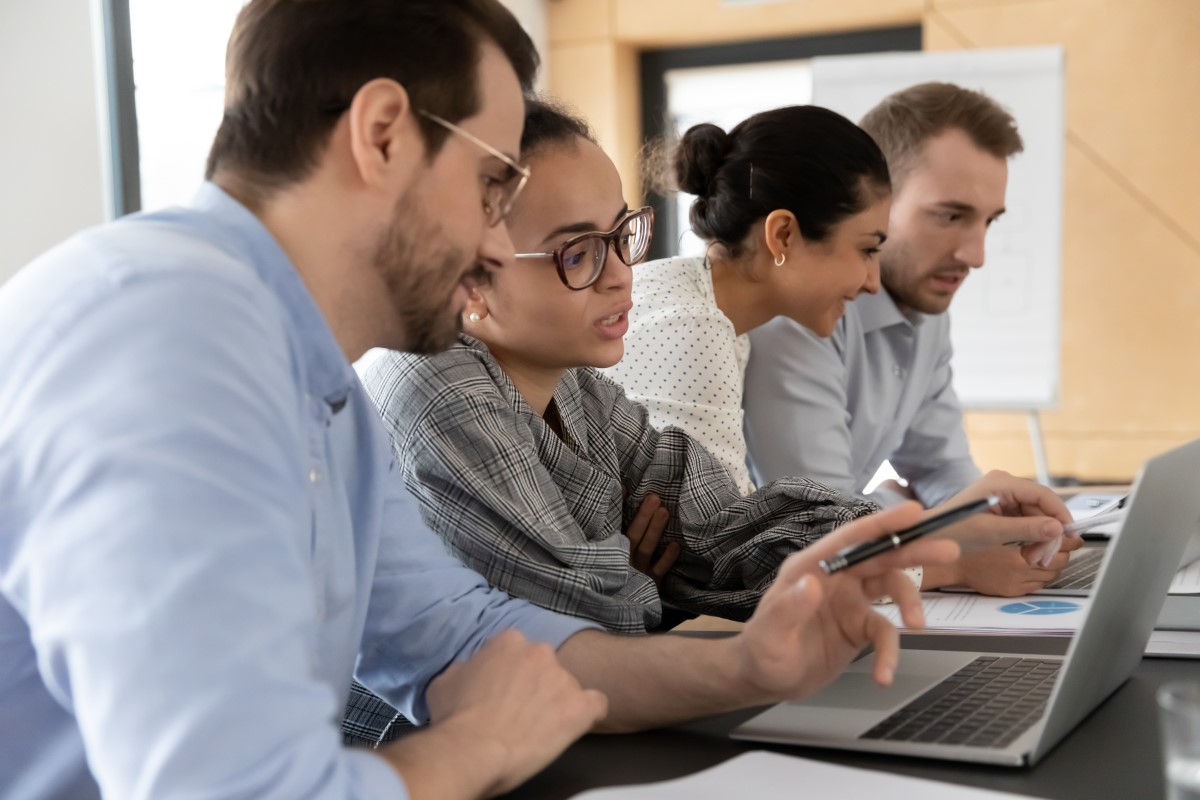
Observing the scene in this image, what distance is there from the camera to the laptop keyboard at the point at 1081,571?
4.97ft

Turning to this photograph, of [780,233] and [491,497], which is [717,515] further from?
[780,233]

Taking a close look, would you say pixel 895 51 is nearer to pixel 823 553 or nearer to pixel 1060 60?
pixel 1060 60

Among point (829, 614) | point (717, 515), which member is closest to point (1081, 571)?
point (717, 515)

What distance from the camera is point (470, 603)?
1.12m

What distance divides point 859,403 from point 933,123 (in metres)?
0.62

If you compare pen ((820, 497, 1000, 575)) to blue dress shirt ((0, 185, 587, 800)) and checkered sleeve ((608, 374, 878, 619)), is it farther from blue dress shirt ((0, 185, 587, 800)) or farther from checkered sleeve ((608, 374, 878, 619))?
checkered sleeve ((608, 374, 878, 619))

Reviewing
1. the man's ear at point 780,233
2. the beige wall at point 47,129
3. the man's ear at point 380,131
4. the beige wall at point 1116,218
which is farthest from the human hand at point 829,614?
the beige wall at point 1116,218

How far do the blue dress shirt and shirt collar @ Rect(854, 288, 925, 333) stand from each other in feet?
5.89

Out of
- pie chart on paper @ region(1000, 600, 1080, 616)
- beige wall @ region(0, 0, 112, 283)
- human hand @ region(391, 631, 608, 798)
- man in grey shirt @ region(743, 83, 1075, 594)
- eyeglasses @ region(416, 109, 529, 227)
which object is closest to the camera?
human hand @ region(391, 631, 608, 798)

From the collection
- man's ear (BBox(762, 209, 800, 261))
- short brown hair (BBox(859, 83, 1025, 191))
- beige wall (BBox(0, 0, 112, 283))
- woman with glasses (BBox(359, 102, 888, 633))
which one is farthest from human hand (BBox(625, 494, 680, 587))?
beige wall (BBox(0, 0, 112, 283))

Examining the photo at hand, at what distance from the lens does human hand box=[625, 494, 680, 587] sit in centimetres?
152

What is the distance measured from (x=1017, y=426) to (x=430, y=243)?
4.75 meters

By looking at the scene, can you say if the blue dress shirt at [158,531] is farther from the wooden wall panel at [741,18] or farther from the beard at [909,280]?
the wooden wall panel at [741,18]

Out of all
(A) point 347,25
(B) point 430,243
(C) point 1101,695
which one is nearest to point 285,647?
(B) point 430,243
